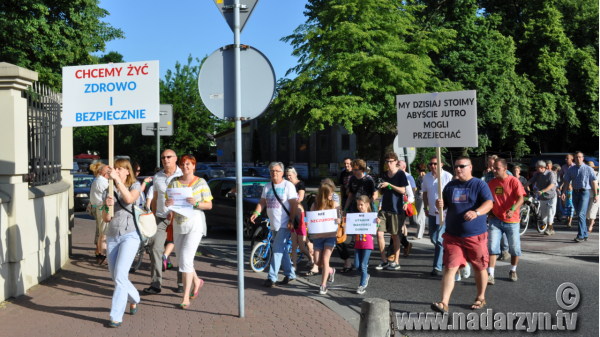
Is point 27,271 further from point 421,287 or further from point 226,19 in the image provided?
point 421,287

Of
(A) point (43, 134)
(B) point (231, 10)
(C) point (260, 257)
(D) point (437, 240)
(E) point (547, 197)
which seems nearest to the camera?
(B) point (231, 10)

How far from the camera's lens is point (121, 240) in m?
5.66

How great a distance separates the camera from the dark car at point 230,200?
12.1 meters

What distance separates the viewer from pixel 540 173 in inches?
513

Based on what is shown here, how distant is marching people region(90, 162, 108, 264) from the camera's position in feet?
24.5

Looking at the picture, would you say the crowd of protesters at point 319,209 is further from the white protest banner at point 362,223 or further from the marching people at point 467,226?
the white protest banner at point 362,223

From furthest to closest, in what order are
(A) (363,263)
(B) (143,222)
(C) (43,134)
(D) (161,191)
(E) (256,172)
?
(E) (256,172) → (C) (43,134) → (A) (363,263) → (D) (161,191) → (B) (143,222)

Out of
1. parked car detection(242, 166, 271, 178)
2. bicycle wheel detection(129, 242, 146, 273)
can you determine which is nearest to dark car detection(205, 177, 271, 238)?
bicycle wheel detection(129, 242, 146, 273)

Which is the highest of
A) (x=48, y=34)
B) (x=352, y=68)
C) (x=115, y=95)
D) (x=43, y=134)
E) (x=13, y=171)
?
(x=48, y=34)

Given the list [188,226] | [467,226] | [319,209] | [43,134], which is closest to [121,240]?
[188,226]

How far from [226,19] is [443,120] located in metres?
3.18

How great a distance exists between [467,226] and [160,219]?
12.3ft

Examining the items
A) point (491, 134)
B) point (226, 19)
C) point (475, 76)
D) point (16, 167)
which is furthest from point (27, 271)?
point (491, 134)

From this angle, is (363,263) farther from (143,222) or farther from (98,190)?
(98,190)
